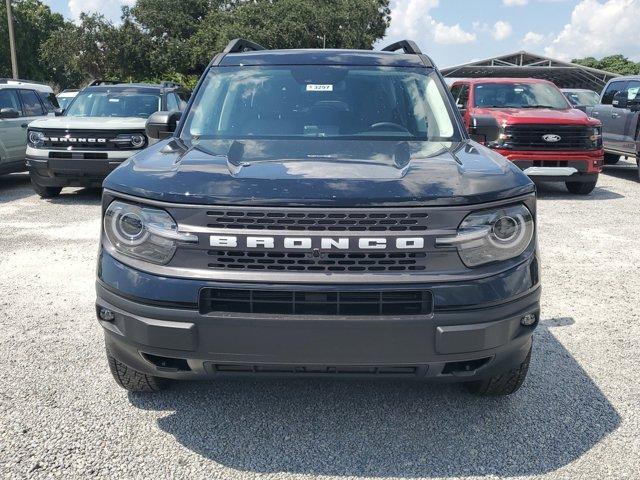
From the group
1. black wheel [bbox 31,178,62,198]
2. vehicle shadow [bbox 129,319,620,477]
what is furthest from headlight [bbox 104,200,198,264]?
black wheel [bbox 31,178,62,198]

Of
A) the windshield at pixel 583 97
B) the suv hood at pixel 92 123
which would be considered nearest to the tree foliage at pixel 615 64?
the windshield at pixel 583 97

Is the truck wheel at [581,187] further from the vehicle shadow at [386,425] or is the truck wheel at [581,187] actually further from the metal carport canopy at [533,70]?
the metal carport canopy at [533,70]

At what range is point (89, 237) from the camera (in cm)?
698

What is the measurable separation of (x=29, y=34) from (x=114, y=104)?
4157 centimetres

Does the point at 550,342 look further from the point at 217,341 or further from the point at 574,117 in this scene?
the point at 574,117

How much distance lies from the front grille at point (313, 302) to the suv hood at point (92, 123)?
7085 millimetres

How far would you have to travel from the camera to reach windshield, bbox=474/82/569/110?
434 inches

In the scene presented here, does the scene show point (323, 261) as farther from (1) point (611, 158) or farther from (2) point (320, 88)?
(1) point (611, 158)

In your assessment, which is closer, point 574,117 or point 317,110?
point 317,110

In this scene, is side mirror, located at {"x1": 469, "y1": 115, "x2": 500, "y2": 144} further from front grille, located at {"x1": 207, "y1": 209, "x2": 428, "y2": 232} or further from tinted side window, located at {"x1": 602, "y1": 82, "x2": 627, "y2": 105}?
tinted side window, located at {"x1": 602, "y1": 82, "x2": 627, "y2": 105}

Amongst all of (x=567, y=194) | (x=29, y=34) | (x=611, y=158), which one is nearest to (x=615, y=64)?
(x=29, y=34)

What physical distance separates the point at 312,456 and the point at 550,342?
205 cm

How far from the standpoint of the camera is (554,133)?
9.95 meters

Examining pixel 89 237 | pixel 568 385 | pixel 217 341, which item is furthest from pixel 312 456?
pixel 89 237
